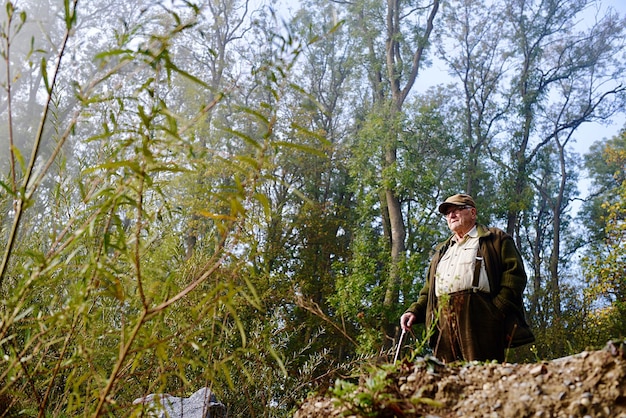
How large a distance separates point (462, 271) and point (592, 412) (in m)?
2.22

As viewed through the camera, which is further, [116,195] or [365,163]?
[365,163]

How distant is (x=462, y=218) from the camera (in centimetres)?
385

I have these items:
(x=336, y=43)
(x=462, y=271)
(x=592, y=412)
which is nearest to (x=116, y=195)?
(x=592, y=412)

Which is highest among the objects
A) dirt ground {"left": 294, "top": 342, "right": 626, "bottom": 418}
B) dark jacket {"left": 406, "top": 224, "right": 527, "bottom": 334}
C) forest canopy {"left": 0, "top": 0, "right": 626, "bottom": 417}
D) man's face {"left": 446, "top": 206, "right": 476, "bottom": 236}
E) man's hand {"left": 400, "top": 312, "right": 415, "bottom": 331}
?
forest canopy {"left": 0, "top": 0, "right": 626, "bottom": 417}

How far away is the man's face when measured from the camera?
12.6ft

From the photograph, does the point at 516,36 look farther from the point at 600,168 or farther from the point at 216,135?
the point at 216,135

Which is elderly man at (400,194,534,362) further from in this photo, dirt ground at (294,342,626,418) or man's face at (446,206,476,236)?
dirt ground at (294,342,626,418)

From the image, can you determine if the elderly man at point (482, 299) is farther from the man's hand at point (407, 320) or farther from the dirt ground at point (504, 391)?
the dirt ground at point (504, 391)

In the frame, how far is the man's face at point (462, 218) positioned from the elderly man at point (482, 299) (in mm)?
51

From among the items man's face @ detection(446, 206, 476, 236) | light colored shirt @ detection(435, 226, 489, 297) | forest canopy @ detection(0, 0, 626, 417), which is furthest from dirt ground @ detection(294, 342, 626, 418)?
forest canopy @ detection(0, 0, 626, 417)

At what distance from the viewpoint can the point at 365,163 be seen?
16.2m

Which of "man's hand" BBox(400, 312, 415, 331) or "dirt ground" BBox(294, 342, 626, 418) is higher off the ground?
"man's hand" BBox(400, 312, 415, 331)

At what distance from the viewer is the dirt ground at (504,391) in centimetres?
143

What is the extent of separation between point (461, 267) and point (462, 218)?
38 centimetres
